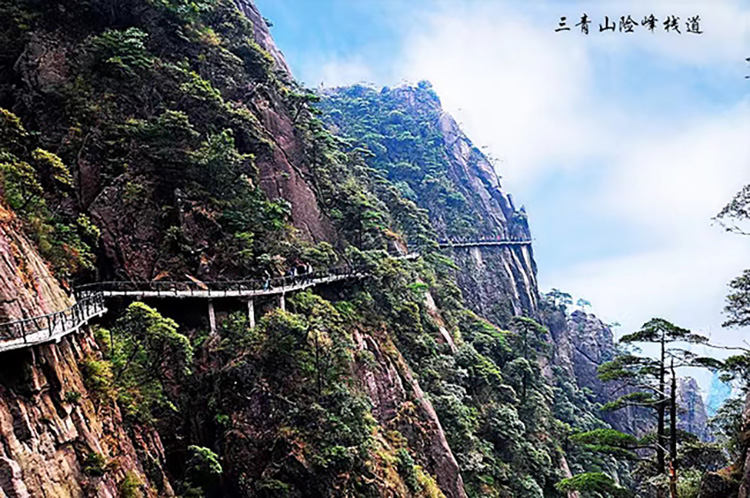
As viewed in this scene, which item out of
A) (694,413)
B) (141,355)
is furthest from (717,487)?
(694,413)

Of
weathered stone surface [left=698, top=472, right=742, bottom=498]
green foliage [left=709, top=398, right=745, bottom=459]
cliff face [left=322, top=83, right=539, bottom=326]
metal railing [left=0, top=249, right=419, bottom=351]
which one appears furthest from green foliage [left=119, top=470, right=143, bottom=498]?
cliff face [left=322, top=83, right=539, bottom=326]

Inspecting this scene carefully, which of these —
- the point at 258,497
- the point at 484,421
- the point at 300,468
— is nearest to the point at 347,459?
the point at 300,468

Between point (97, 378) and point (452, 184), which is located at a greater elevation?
point (452, 184)

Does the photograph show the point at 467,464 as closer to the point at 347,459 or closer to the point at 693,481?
the point at 347,459

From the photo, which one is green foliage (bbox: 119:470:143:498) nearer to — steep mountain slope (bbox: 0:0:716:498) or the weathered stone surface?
steep mountain slope (bbox: 0:0:716:498)

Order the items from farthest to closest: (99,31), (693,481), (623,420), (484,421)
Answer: (623,420)
(484,421)
(99,31)
(693,481)

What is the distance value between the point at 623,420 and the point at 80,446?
5299cm

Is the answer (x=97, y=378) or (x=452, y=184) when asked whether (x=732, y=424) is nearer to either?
(x=97, y=378)

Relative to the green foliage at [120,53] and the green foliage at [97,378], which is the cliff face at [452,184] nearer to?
the green foliage at [120,53]

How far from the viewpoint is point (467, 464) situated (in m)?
23.5

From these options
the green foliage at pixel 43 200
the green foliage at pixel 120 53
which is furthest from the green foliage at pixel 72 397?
the green foliage at pixel 120 53

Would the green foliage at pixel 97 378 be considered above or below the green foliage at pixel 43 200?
below

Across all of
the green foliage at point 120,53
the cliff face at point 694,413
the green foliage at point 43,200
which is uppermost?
the green foliage at point 120,53

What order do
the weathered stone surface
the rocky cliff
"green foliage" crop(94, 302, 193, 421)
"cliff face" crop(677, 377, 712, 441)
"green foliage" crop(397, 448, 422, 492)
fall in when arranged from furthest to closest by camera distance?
"cliff face" crop(677, 377, 712, 441)
"green foliage" crop(397, 448, 422, 492)
"green foliage" crop(94, 302, 193, 421)
the weathered stone surface
the rocky cliff
